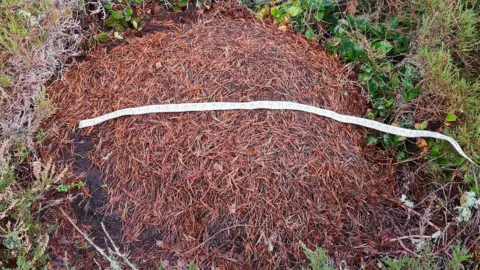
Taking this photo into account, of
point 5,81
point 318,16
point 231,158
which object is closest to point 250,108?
point 231,158

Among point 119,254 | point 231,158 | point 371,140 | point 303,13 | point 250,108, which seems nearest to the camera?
point 119,254

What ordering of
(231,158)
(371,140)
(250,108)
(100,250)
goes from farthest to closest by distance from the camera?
1. (371,140)
2. (250,108)
3. (231,158)
4. (100,250)

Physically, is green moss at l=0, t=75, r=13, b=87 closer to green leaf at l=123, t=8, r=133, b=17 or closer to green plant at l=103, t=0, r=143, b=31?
green plant at l=103, t=0, r=143, b=31

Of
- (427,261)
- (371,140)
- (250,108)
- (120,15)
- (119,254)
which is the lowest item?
(427,261)

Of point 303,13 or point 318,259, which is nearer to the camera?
point 318,259

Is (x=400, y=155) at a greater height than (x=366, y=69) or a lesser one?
lesser

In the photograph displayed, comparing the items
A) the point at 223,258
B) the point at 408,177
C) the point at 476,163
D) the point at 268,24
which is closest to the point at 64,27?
the point at 268,24

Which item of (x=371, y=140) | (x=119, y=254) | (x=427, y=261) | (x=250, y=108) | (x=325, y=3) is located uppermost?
(x=325, y=3)

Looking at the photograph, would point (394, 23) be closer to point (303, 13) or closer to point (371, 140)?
point (303, 13)

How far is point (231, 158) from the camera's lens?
2.62 metres

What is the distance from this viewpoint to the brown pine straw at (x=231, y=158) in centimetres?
255

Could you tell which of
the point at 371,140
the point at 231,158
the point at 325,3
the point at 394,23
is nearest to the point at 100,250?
the point at 231,158

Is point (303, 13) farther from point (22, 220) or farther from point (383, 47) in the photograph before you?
point (22, 220)

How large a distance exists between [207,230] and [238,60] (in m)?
1.12
